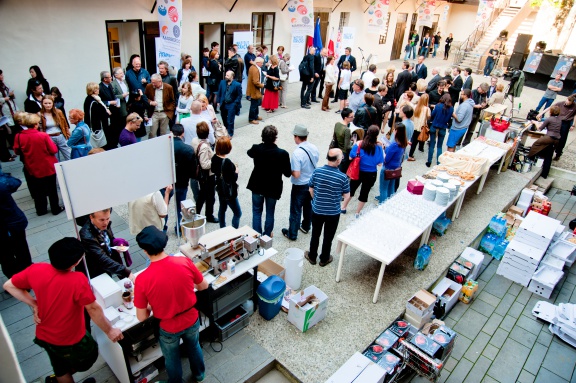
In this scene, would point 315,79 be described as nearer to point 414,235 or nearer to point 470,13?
point 414,235

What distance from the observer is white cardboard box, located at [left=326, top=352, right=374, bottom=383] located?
379 cm

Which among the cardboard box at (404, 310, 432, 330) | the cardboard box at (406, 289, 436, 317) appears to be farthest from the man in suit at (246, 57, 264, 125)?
the cardboard box at (404, 310, 432, 330)

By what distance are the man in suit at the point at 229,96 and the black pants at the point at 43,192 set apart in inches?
170

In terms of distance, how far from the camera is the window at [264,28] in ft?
45.0

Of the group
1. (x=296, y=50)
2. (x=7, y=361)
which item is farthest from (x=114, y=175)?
(x=296, y=50)

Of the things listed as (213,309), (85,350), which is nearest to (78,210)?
(85,350)

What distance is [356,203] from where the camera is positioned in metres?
7.49

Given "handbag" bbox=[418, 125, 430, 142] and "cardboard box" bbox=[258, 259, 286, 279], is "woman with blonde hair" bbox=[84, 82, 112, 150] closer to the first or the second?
"cardboard box" bbox=[258, 259, 286, 279]

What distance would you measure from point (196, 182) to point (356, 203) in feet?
9.98

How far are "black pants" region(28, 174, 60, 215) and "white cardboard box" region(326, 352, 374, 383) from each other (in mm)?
5133

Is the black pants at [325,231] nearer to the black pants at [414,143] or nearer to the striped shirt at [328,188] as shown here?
the striped shirt at [328,188]

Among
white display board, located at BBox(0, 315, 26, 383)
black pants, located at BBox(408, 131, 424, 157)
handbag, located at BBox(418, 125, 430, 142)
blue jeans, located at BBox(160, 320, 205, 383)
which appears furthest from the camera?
black pants, located at BBox(408, 131, 424, 157)

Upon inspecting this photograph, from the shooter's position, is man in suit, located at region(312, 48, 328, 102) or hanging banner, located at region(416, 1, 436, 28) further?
hanging banner, located at region(416, 1, 436, 28)

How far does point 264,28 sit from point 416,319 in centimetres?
1210
